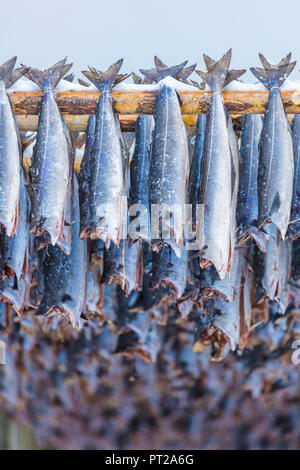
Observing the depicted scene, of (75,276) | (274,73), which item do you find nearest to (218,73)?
(274,73)

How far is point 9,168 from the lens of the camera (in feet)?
6.22

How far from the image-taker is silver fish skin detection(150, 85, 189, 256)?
75.1 inches

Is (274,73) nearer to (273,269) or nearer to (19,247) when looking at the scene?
(273,269)

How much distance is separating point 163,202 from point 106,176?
253 millimetres

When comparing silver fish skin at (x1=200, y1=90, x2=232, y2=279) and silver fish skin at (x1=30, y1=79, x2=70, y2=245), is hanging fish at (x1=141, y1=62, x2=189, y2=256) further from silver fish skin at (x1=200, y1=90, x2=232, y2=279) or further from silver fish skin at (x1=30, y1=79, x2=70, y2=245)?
silver fish skin at (x1=30, y1=79, x2=70, y2=245)

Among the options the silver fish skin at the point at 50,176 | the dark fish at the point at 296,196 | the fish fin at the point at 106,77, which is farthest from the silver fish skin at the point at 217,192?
the silver fish skin at the point at 50,176

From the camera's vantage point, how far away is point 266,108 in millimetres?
1993

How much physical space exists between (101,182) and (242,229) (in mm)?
620

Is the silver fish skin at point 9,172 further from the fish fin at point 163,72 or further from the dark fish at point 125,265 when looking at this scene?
the fish fin at point 163,72

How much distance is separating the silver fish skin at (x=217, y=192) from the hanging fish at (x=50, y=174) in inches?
22.2

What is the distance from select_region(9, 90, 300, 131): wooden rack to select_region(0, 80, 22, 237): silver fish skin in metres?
0.15

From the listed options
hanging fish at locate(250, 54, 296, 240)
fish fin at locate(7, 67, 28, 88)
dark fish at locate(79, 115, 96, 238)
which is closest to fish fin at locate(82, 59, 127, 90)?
dark fish at locate(79, 115, 96, 238)

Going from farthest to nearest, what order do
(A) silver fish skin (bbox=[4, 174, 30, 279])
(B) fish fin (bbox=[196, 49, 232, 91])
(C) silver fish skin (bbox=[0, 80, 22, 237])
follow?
(A) silver fish skin (bbox=[4, 174, 30, 279]) → (B) fish fin (bbox=[196, 49, 232, 91]) → (C) silver fish skin (bbox=[0, 80, 22, 237])
